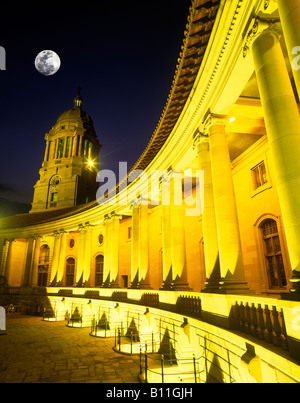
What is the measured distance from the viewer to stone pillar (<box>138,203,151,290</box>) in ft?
65.9

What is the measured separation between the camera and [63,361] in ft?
37.5

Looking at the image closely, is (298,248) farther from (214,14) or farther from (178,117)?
(178,117)

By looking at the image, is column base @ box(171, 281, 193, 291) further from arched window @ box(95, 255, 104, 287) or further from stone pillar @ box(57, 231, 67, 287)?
stone pillar @ box(57, 231, 67, 287)

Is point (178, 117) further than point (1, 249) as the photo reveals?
No

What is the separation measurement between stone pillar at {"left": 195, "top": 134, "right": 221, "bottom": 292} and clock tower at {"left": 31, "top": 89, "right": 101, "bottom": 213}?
134 feet

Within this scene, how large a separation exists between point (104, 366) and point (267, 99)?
11.7 meters

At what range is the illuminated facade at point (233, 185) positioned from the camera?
5.73 metres

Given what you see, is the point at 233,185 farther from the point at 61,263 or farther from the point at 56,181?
the point at 56,181

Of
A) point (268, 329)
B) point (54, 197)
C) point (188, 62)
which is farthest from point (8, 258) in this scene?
point (268, 329)

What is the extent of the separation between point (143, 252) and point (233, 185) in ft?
37.0

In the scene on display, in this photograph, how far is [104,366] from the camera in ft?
35.2

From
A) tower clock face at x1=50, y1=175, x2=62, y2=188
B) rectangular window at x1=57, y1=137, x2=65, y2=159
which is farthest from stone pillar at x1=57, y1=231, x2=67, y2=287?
rectangular window at x1=57, y1=137, x2=65, y2=159

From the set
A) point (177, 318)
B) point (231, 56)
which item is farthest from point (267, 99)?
point (177, 318)

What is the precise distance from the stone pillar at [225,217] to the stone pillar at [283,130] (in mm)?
3674
